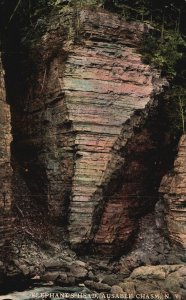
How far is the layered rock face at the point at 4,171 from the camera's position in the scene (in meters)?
10.2

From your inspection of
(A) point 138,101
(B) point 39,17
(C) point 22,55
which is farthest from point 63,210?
(B) point 39,17

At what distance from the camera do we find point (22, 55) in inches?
496

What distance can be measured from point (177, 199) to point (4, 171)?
432 cm

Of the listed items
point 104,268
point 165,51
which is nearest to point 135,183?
point 104,268

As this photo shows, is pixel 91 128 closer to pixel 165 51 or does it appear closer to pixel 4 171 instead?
pixel 4 171

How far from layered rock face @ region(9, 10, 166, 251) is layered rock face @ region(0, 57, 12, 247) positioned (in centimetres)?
154

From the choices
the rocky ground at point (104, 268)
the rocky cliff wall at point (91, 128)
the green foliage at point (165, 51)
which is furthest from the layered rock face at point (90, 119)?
the rocky ground at point (104, 268)

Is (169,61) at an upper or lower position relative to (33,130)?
upper

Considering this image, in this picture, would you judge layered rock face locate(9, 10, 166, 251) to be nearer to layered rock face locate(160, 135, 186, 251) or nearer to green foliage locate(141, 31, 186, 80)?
green foliage locate(141, 31, 186, 80)

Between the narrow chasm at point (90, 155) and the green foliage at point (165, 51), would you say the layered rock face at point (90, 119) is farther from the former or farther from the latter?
the green foliage at point (165, 51)

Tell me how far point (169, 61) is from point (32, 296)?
22.5 feet

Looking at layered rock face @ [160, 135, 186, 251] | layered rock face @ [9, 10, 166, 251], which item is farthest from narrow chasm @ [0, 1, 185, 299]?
layered rock face @ [160, 135, 186, 251]

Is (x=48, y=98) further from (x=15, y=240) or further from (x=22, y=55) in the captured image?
(x=15, y=240)

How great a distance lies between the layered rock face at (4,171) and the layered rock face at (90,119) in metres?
1.54
